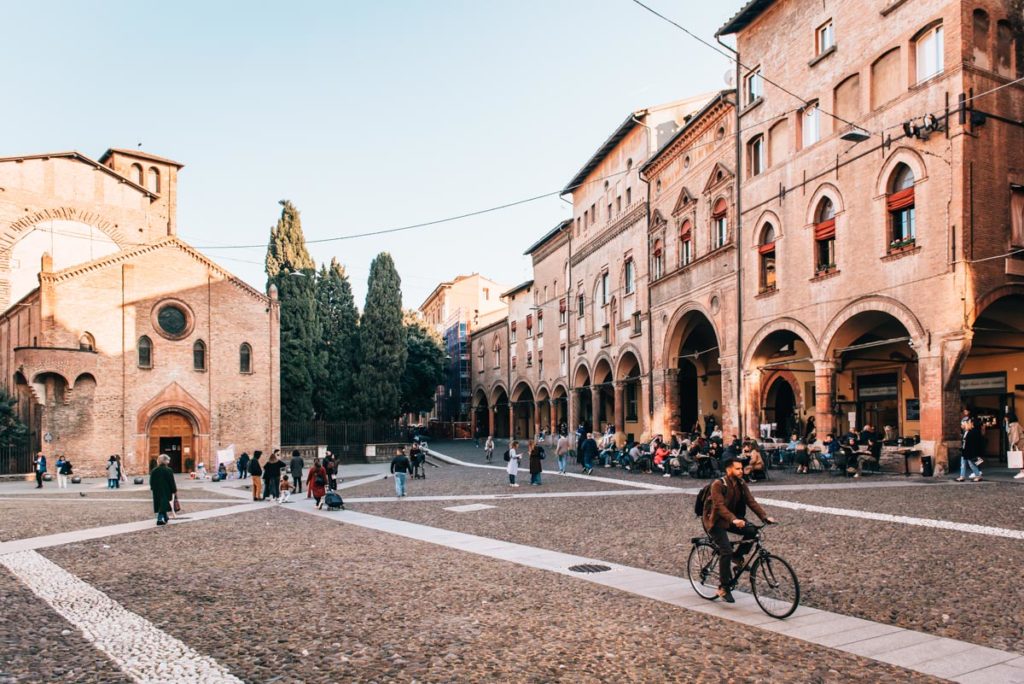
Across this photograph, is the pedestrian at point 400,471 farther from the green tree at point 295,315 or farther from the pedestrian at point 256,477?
→ the green tree at point 295,315

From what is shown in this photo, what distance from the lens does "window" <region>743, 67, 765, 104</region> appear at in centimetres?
2790

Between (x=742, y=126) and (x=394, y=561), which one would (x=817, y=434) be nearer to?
(x=742, y=126)

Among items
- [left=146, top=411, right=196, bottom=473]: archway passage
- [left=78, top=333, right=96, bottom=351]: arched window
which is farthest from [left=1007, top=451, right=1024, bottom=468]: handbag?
[left=78, top=333, right=96, bottom=351]: arched window

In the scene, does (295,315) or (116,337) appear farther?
(295,315)

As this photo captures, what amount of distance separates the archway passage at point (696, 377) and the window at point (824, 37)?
37.4 feet

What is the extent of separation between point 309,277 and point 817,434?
32.0 meters

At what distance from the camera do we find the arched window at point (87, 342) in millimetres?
33875

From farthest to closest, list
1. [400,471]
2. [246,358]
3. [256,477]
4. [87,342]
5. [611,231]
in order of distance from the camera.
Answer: [611,231] < [246,358] < [87,342] < [256,477] < [400,471]

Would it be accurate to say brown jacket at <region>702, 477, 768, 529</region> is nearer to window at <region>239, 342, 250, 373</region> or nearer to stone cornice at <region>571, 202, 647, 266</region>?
stone cornice at <region>571, 202, 647, 266</region>

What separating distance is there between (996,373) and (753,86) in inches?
513

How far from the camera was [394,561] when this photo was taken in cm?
1100

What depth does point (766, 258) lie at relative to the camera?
2759 centimetres

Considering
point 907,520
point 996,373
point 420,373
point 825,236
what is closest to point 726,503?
point 907,520

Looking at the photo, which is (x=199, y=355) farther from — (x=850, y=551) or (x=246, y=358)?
(x=850, y=551)
